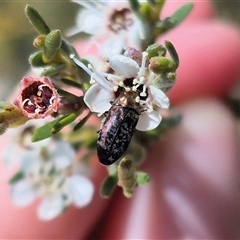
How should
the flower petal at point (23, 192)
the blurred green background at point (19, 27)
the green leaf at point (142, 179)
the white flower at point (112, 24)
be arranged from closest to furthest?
the green leaf at point (142, 179), the white flower at point (112, 24), the flower petal at point (23, 192), the blurred green background at point (19, 27)

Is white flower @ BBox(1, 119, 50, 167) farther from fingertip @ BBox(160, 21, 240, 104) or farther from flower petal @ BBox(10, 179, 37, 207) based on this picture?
fingertip @ BBox(160, 21, 240, 104)

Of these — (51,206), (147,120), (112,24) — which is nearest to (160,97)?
(147,120)

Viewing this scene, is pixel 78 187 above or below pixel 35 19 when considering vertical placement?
below

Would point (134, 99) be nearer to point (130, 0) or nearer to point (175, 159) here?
point (130, 0)

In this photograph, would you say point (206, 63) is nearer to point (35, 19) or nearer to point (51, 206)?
point (51, 206)

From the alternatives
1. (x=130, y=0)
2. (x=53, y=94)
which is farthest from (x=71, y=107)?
(x=130, y=0)

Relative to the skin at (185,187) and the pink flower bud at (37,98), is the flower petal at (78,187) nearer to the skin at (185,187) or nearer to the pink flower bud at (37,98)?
the skin at (185,187)

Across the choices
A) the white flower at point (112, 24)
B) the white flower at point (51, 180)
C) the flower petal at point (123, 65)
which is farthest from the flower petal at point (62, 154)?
the flower petal at point (123, 65)

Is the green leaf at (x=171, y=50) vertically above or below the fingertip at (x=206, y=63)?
above
